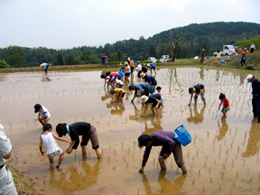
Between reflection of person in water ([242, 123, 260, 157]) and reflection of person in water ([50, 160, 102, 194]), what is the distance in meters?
3.60

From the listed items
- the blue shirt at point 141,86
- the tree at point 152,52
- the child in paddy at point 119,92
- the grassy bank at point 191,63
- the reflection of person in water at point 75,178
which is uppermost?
the tree at point 152,52

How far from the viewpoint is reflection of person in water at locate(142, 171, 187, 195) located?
395 cm

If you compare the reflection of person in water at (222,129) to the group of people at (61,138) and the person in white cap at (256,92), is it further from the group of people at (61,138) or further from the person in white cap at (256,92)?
the group of people at (61,138)

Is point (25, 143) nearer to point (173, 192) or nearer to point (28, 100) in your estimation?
point (173, 192)

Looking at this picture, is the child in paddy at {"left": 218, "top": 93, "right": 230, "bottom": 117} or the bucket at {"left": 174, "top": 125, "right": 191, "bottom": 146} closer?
the bucket at {"left": 174, "top": 125, "right": 191, "bottom": 146}

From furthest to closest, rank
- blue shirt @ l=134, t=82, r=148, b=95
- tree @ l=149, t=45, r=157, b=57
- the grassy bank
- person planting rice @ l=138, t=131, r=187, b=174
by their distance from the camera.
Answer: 1. tree @ l=149, t=45, r=157, b=57
2. the grassy bank
3. blue shirt @ l=134, t=82, r=148, b=95
4. person planting rice @ l=138, t=131, r=187, b=174

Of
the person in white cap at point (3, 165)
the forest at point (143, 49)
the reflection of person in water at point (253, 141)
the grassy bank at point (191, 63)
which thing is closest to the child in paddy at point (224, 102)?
the reflection of person in water at point (253, 141)

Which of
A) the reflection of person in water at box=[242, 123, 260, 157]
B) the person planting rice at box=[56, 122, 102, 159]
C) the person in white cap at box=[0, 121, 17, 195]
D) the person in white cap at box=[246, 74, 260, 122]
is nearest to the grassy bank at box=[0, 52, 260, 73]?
the person in white cap at box=[246, 74, 260, 122]

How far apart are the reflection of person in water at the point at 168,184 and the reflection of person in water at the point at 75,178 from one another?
103cm

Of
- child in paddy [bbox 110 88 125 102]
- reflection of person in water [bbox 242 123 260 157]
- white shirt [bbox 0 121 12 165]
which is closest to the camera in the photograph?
white shirt [bbox 0 121 12 165]

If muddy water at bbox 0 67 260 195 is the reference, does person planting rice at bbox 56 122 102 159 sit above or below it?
above

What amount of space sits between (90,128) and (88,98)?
20.2ft

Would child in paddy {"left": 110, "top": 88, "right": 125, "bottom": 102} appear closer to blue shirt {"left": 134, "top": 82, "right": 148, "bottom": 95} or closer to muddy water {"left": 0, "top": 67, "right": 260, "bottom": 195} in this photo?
muddy water {"left": 0, "top": 67, "right": 260, "bottom": 195}

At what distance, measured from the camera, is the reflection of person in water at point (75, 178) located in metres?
4.09
